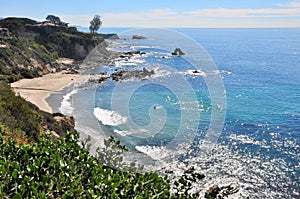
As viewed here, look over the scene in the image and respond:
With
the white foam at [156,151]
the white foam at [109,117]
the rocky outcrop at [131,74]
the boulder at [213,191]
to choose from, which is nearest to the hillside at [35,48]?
the rocky outcrop at [131,74]

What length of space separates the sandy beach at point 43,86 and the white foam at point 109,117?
5.19 m

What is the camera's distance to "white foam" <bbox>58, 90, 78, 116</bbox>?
106 feet

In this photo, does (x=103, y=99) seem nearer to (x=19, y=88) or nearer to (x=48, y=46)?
(x=19, y=88)

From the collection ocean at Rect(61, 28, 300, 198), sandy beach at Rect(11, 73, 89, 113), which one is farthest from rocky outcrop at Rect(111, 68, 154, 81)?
sandy beach at Rect(11, 73, 89, 113)

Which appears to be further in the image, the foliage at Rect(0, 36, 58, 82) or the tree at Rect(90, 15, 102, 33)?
the tree at Rect(90, 15, 102, 33)

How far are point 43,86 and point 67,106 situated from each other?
10667mm

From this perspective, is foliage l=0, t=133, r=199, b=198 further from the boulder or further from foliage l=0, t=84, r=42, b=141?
the boulder

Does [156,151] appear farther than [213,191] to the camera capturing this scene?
Yes

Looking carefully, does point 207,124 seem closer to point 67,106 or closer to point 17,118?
point 67,106

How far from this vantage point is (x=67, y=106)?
35.0 metres

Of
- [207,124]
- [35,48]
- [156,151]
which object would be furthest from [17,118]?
[35,48]

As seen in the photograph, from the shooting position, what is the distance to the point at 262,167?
21531 millimetres

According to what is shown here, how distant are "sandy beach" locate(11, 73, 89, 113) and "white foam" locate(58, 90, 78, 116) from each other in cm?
139

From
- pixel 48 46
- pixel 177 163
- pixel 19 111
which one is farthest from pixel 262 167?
pixel 48 46
